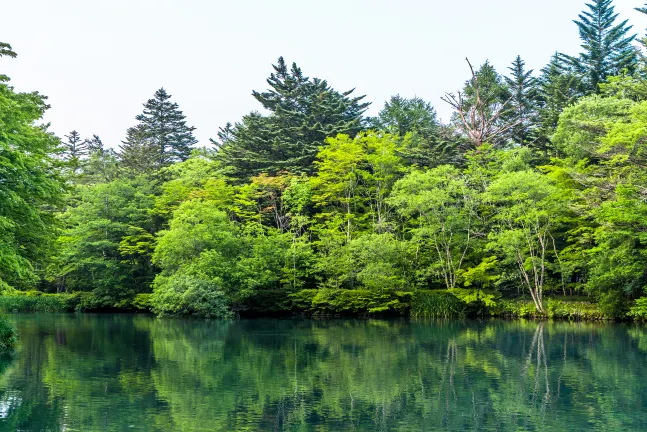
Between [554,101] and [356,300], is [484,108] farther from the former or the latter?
[356,300]

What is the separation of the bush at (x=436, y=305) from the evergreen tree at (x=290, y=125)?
13.1 metres

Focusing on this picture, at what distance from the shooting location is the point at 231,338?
2356cm

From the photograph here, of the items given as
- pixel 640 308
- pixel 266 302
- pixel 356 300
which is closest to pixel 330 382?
pixel 640 308

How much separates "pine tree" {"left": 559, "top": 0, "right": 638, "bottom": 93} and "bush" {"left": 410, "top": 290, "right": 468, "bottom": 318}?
18369mm

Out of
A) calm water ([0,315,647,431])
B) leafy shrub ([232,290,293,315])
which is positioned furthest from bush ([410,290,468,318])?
calm water ([0,315,647,431])

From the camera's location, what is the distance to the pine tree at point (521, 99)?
45.8m

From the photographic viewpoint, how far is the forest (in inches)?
1152

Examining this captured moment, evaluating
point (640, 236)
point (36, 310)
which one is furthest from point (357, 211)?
point (36, 310)

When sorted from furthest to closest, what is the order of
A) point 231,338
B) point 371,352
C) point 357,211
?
point 357,211 < point 231,338 < point 371,352

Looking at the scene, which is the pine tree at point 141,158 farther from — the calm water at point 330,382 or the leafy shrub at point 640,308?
the leafy shrub at point 640,308

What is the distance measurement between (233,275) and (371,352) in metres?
18.5

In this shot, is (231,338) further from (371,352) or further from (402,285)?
(402,285)

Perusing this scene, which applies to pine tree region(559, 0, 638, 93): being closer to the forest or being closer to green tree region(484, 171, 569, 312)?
the forest

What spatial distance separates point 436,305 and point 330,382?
21.7 m
